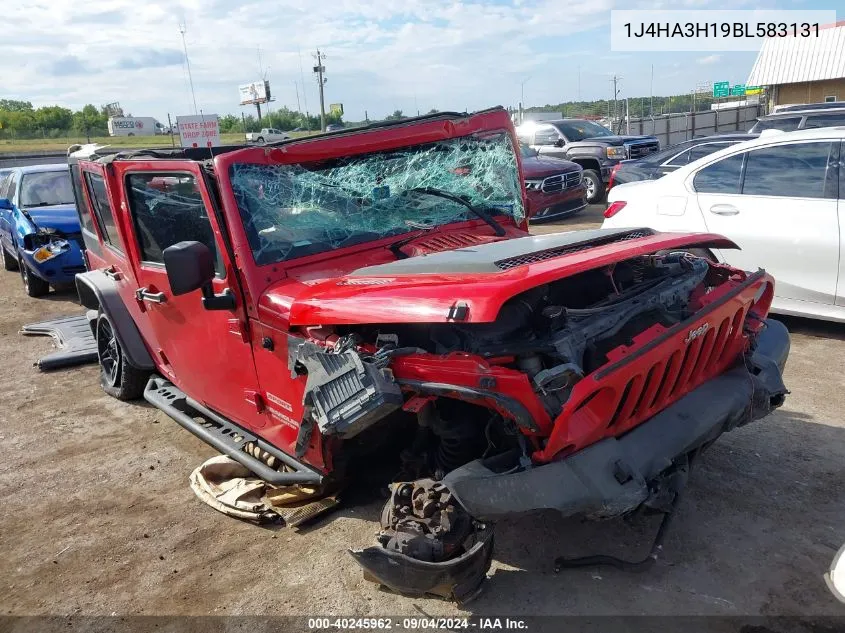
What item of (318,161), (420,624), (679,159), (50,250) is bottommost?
(420,624)

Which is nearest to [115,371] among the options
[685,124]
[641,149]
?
[641,149]

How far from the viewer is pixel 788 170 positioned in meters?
5.86

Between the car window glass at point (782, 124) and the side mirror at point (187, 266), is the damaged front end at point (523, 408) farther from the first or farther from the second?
the car window glass at point (782, 124)

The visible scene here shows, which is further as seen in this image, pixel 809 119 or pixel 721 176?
pixel 809 119

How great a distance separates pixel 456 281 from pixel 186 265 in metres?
1.22

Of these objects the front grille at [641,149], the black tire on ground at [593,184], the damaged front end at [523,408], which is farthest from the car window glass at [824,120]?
the damaged front end at [523,408]

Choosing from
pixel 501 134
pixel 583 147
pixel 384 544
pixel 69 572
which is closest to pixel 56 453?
pixel 69 572

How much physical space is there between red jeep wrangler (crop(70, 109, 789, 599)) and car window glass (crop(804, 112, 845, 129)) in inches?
336

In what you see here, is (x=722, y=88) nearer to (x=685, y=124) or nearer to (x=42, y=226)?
(x=685, y=124)

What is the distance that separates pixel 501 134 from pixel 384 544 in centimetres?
267

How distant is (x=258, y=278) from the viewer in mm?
3340

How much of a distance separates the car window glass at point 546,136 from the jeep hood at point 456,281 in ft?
41.1

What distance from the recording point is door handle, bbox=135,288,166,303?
4.21 meters

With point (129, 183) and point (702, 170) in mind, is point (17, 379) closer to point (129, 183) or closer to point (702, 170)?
point (129, 183)
